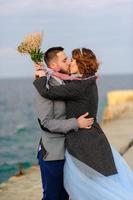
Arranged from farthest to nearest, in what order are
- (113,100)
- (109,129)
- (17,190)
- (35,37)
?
(113,100) < (109,129) < (17,190) < (35,37)

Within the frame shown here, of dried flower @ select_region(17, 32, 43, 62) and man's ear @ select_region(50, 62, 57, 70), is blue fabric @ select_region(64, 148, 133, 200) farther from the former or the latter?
dried flower @ select_region(17, 32, 43, 62)

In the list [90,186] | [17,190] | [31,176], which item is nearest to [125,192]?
[90,186]

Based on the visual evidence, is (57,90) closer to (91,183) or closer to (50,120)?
(50,120)

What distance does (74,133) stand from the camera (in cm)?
507

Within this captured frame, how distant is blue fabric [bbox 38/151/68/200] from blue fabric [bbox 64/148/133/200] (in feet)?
0.16

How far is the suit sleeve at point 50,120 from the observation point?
196 inches

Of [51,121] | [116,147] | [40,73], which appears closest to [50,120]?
[51,121]

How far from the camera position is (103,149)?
5.10 m

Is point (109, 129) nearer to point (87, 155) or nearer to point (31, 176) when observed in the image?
point (31, 176)

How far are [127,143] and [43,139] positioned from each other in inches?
267

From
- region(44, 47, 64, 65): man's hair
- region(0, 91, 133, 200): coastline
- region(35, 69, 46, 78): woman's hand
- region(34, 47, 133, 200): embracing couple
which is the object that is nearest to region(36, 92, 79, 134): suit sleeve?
region(34, 47, 133, 200): embracing couple

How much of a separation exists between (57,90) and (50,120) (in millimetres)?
237

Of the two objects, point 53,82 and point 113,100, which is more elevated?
point 53,82

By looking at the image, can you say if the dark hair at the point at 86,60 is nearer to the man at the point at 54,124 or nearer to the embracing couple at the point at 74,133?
the embracing couple at the point at 74,133
